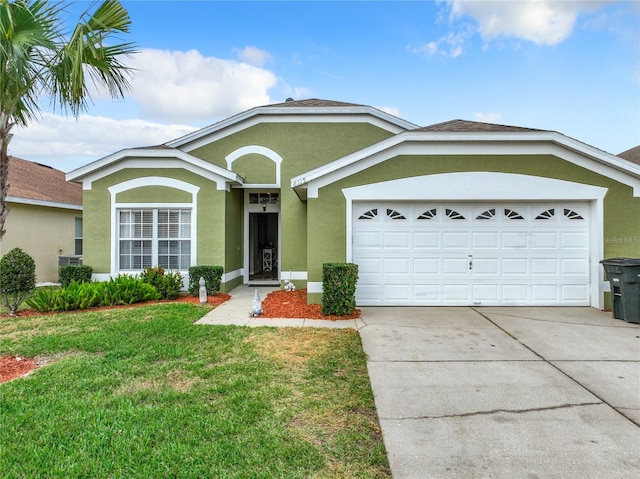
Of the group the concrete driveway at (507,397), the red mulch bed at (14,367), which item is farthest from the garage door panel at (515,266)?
the red mulch bed at (14,367)

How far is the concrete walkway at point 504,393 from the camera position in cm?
304

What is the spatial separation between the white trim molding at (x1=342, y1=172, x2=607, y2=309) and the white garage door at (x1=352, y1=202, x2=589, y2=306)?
228 millimetres

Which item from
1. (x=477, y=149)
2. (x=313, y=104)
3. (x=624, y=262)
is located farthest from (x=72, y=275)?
(x=624, y=262)

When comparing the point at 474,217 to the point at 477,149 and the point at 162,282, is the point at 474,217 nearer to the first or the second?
the point at 477,149

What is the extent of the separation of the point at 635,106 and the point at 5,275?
1678 cm

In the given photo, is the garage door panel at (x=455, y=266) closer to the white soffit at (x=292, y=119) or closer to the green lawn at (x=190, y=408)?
the green lawn at (x=190, y=408)

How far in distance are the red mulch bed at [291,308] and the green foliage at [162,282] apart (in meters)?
2.45

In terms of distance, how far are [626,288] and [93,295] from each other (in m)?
11.8

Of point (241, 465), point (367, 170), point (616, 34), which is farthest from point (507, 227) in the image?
point (241, 465)

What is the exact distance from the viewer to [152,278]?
9867mm

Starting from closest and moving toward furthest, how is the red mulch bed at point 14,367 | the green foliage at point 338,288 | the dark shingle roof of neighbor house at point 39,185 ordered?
the red mulch bed at point 14,367 < the green foliage at point 338,288 < the dark shingle roof of neighbor house at point 39,185

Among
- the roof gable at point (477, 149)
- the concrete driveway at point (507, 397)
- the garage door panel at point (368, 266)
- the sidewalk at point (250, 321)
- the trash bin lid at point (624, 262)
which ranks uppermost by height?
the roof gable at point (477, 149)

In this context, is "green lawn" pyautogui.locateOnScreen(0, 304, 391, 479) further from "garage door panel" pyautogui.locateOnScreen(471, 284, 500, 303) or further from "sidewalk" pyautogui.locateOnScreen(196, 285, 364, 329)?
"garage door panel" pyautogui.locateOnScreen(471, 284, 500, 303)

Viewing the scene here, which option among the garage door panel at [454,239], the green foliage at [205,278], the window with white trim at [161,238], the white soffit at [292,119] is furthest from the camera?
the white soffit at [292,119]
